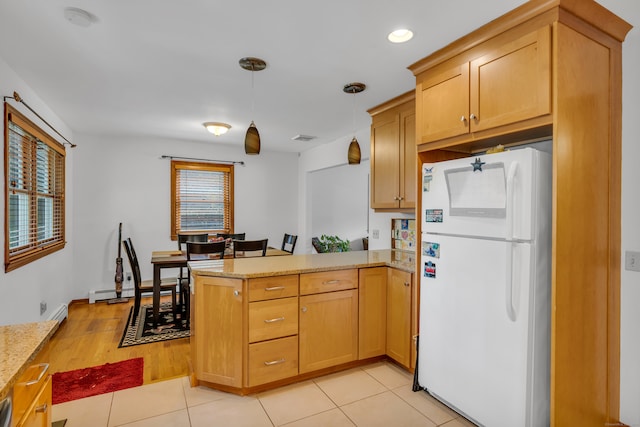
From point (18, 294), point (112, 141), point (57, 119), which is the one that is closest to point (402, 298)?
point (18, 294)

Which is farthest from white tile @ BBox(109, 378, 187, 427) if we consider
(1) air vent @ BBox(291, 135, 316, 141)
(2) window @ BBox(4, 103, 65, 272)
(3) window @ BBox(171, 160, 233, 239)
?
(1) air vent @ BBox(291, 135, 316, 141)

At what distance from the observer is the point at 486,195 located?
76.2 inches

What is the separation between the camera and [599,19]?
1762 mm

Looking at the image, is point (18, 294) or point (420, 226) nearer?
point (420, 226)

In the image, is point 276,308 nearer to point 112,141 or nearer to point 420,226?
point 420,226

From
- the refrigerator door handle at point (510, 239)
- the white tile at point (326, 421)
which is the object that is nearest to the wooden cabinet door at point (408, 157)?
the refrigerator door handle at point (510, 239)

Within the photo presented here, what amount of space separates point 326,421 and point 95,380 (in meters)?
1.81

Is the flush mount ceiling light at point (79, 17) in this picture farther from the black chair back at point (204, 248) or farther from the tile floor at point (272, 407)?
the tile floor at point (272, 407)

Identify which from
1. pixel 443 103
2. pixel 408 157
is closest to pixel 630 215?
pixel 443 103

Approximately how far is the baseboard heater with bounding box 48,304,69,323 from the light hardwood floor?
0.25ft

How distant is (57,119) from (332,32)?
11.8ft

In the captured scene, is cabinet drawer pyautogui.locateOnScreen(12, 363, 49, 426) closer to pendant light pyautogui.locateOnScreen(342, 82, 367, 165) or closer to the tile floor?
the tile floor

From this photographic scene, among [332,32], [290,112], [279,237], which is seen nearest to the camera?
[332,32]

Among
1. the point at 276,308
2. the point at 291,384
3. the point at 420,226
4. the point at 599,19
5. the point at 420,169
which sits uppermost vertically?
the point at 599,19
